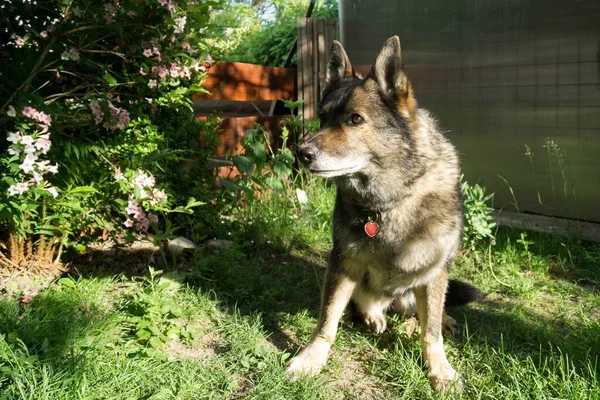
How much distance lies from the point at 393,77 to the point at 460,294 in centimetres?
148

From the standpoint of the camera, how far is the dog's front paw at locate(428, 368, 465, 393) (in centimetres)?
255

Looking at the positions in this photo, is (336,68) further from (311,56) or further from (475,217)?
(311,56)

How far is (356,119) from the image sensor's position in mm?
2715

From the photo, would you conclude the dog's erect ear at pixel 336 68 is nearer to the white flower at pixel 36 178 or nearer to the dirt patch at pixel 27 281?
the white flower at pixel 36 178

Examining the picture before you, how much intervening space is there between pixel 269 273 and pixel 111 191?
1.28m

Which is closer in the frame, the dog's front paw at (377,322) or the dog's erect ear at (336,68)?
the dog's erect ear at (336,68)

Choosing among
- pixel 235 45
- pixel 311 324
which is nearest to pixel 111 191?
pixel 311 324

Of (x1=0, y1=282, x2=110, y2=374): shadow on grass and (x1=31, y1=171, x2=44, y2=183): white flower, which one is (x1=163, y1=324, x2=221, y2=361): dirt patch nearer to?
(x1=0, y1=282, x2=110, y2=374): shadow on grass

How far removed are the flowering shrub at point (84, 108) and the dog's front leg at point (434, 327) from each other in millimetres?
1779

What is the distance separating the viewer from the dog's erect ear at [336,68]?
3.01 metres

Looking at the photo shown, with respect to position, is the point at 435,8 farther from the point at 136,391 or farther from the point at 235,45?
the point at 235,45

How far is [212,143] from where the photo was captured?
4.87 meters

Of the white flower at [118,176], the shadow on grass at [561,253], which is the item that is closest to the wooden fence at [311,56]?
the shadow on grass at [561,253]

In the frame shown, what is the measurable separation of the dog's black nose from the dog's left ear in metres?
0.48
